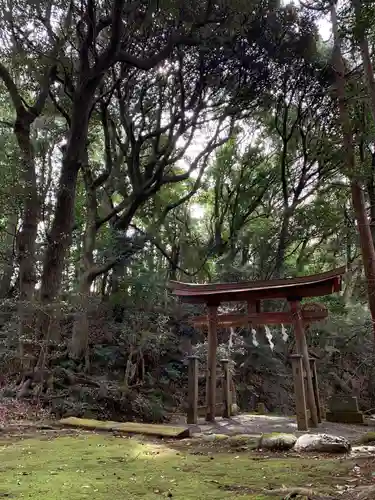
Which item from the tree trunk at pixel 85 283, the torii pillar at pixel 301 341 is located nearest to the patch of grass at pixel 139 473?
the torii pillar at pixel 301 341

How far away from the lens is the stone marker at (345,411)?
8.89 meters

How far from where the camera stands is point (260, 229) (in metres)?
15.2

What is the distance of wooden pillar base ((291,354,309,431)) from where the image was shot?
7074 millimetres

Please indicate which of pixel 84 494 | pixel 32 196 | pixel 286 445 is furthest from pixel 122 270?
pixel 84 494

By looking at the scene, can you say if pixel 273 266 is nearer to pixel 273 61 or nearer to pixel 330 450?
pixel 273 61

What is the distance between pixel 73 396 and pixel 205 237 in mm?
11036

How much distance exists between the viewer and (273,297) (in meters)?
8.09

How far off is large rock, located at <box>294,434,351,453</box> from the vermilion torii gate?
2.18 metres

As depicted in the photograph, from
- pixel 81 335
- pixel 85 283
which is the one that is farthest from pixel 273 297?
pixel 81 335

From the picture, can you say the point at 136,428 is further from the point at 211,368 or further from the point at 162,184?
the point at 162,184

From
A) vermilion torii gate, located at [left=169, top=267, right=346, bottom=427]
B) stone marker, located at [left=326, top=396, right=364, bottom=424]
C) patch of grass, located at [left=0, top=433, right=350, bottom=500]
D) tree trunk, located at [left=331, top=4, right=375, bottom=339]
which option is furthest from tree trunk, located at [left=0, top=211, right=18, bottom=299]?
stone marker, located at [left=326, top=396, right=364, bottom=424]

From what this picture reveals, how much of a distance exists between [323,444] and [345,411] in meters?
4.65

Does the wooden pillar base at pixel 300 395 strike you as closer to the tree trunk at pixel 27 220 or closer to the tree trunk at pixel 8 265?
the tree trunk at pixel 27 220

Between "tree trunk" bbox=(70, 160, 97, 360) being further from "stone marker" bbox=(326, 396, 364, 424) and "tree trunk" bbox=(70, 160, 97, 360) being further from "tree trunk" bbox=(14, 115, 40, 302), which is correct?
"stone marker" bbox=(326, 396, 364, 424)
